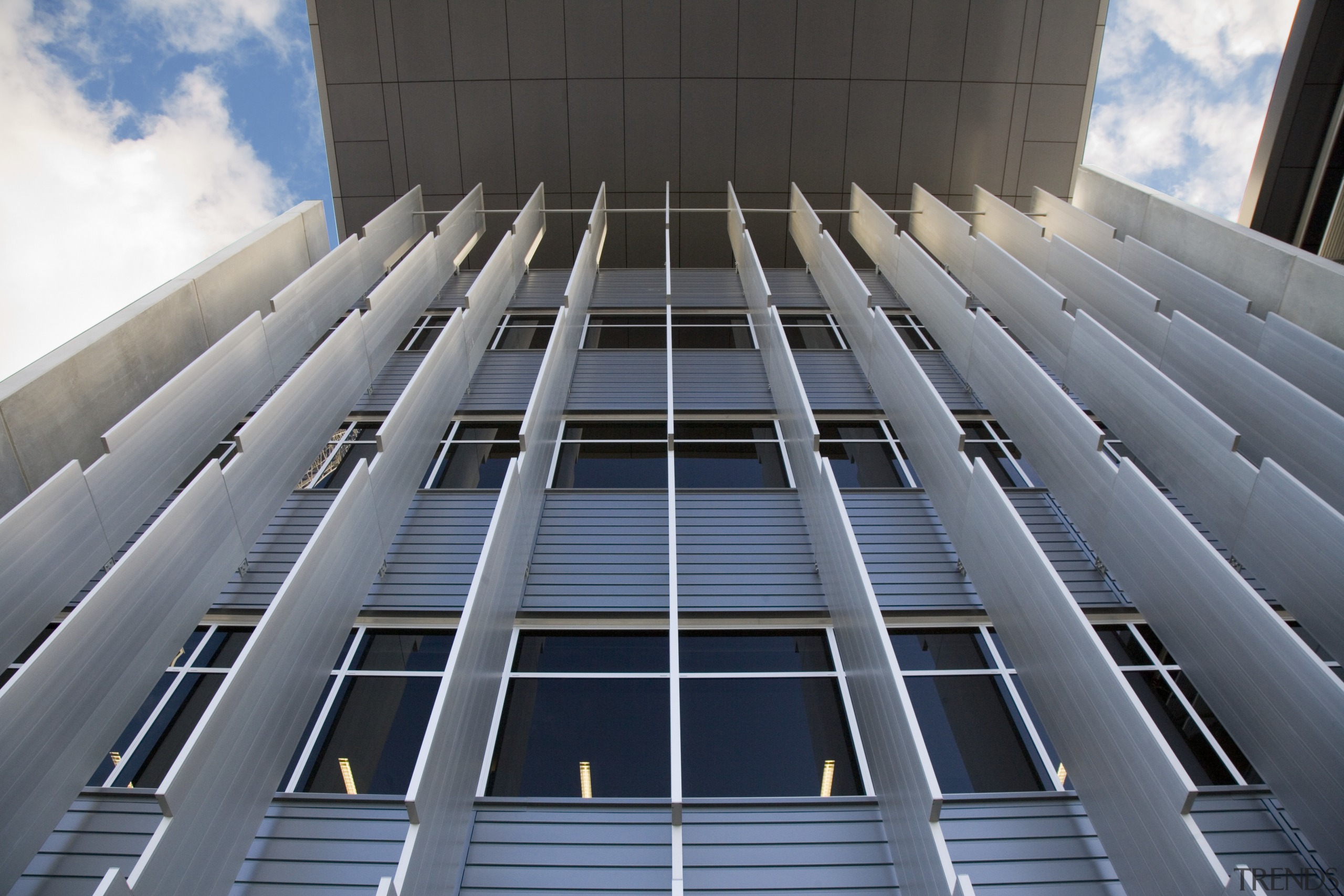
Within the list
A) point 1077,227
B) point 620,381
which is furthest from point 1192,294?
point 620,381

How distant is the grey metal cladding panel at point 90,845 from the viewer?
631 cm

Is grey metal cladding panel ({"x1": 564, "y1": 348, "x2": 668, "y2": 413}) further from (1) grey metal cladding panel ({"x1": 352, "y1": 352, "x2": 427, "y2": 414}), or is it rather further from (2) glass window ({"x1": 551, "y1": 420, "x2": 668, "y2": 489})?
(1) grey metal cladding panel ({"x1": 352, "y1": 352, "x2": 427, "y2": 414})

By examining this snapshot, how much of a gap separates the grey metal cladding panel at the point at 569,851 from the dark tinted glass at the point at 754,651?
1.98 meters

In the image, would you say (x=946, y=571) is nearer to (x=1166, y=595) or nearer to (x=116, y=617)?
(x=1166, y=595)

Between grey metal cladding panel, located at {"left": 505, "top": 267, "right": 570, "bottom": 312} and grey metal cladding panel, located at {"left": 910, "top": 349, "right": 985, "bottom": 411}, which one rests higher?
grey metal cladding panel, located at {"left": 505, "top": 267, "right": 570, "bottom": 312}

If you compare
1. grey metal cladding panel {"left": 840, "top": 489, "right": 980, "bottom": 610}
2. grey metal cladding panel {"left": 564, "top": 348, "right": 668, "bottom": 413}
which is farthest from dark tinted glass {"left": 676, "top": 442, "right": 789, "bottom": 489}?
grey metal cladding panel {"left": 840, "top": 489, "right": 980, "bottom": 610}

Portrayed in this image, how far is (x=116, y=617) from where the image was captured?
6.79 meters

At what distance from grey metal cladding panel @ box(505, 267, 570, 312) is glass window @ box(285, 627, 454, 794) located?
353 inches

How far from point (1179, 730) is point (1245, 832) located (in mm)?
1150

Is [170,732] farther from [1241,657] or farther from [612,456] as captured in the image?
[1241,657]

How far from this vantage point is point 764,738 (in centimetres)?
791

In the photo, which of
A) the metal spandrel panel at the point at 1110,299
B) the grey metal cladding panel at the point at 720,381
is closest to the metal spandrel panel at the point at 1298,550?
the metal spandrel panel at the point at 1110,299

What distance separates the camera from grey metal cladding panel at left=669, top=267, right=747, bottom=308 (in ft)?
54.8

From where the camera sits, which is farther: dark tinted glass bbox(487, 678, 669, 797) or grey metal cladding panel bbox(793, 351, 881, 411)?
grey metal cladding panel bbox(793, 351, 881, 411)
